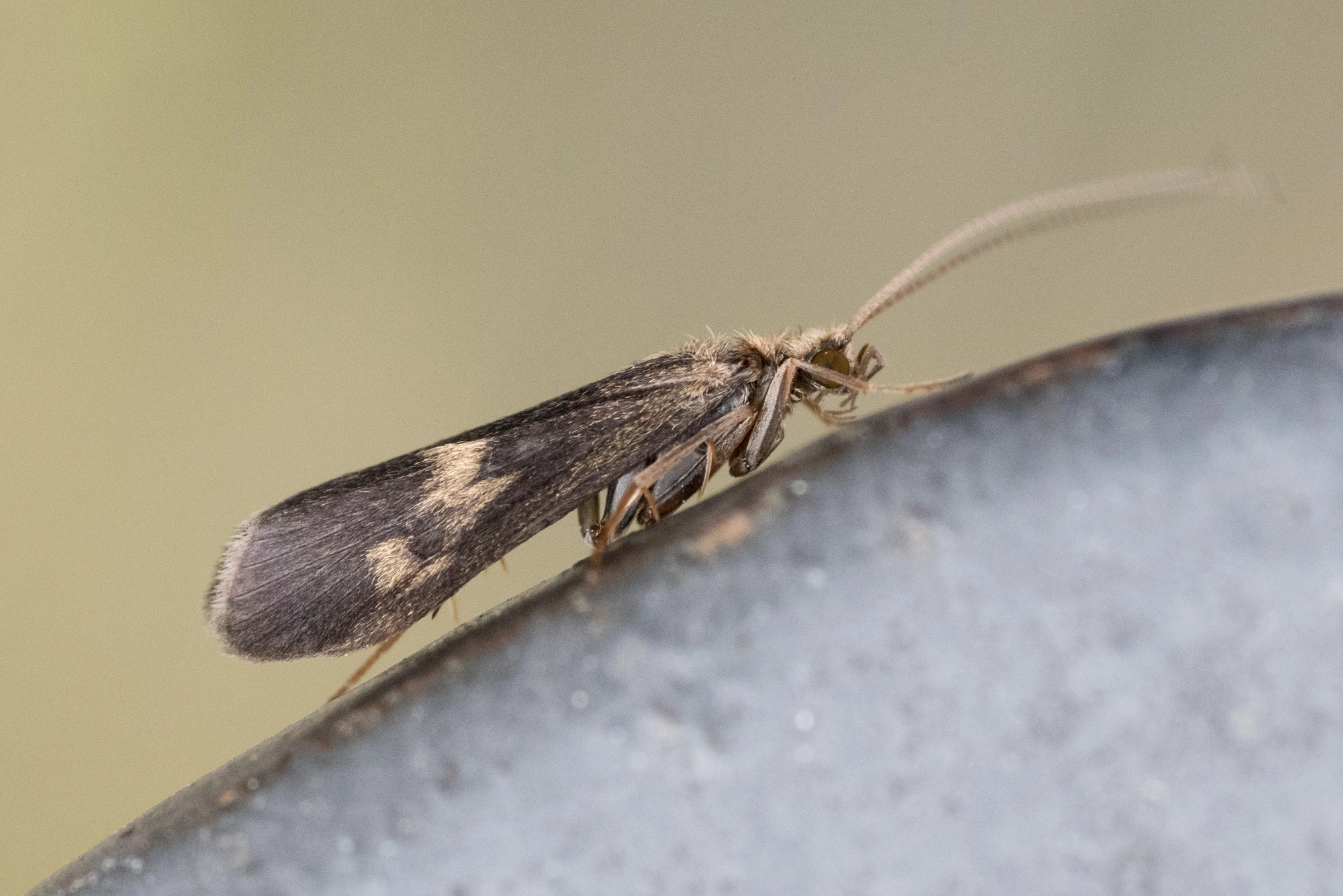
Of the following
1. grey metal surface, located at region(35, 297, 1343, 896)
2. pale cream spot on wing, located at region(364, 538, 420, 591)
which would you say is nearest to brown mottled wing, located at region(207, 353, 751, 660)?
pale cream spot on wing, located at region(364, 538, 420, 591)

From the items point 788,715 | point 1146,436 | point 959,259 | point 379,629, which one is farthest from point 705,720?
point 959,259

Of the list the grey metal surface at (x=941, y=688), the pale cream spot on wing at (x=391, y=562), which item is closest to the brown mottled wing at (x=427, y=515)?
the pale cream spot on wing at (x=391, y=562)

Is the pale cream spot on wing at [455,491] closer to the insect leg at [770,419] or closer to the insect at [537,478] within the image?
the insect at [537,478]

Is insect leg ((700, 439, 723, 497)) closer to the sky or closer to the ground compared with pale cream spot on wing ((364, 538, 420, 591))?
closer to the sky

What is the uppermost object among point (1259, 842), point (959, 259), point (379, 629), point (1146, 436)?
point (959, 259)

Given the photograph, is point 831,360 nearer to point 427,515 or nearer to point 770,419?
point 770,419

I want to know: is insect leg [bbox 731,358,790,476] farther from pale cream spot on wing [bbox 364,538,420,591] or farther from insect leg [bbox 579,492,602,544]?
pale cream spot on wing [bbox 364,538,420,591]

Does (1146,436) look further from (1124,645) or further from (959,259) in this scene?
(959,259)
